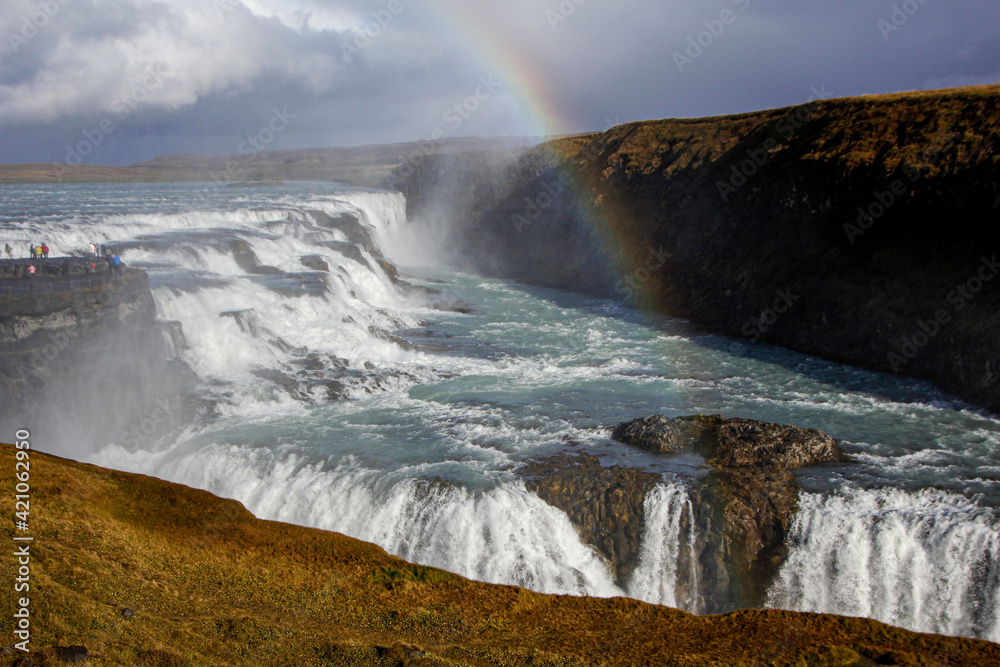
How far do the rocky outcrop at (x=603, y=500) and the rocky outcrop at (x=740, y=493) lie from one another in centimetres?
113

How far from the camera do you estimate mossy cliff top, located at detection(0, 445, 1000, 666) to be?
6637mm

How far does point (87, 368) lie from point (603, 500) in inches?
562

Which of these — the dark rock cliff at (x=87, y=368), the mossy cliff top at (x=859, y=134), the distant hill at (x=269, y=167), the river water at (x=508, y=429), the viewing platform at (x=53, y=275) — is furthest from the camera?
the distant hill at (x=269, y=167)

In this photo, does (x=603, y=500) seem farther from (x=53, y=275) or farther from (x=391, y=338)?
(x=53, y=275)

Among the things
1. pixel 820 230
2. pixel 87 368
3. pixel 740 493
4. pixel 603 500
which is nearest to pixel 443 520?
pixel 603 500

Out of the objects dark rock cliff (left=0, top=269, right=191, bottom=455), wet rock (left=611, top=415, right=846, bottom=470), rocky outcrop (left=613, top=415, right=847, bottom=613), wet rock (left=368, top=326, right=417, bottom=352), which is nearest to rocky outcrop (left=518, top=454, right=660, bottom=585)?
rocky outcrop (left=613, top=415, right=847, bottom=613)

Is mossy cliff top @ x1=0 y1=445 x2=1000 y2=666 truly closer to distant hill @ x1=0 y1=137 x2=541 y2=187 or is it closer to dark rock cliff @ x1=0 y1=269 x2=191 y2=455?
dark rock cliff @ x1=0 y1=269 x2=191 y2=455

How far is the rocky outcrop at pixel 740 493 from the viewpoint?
12500 mm

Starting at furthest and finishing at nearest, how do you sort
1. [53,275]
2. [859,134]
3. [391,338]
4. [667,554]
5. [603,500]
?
1. [859,134]
2. [391,338]
3. [53,275]
4. [603,500]
5. [667,554]

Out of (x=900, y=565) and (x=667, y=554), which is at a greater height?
(x=900, y=565)

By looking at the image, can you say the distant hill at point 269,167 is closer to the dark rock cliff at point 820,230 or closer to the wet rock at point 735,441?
the dark rock cliff at point 820,230

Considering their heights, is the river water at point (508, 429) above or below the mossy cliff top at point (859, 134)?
below

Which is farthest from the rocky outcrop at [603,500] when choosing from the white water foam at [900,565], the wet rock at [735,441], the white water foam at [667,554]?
the white water foam at [900,565]

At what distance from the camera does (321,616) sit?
24.7ft
